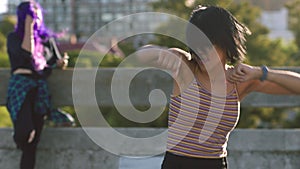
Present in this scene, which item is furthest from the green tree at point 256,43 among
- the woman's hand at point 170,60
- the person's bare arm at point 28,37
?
the woman's hand at point 170,60

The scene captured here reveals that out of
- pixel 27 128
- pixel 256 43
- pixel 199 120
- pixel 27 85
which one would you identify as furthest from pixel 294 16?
pixel 199 120

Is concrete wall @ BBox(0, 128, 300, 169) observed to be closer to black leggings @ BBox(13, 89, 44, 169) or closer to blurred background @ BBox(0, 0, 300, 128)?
black leggings @ BBox(13, 89, 44, 169)

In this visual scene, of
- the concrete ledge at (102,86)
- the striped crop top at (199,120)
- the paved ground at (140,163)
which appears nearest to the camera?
the striped crop top at (199,120)

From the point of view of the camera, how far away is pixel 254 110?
1612 centimetres

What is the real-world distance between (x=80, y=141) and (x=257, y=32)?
18.6 m

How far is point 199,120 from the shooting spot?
3328 millimetres

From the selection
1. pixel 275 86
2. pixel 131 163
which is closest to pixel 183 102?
pixel 275 86

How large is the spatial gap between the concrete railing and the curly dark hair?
2506mm

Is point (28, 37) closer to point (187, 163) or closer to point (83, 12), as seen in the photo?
point (187, 163)

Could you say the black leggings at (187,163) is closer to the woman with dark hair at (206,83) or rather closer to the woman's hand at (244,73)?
the woman with dark hair at (206,83)

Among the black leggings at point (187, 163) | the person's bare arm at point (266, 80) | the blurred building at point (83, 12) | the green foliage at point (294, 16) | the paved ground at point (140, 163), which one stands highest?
the person's bare arm at point (266, 80)

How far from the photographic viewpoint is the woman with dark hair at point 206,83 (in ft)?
10.7

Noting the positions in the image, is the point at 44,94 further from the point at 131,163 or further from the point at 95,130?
the point at 131,163

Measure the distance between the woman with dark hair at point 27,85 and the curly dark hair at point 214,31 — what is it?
255 cm
